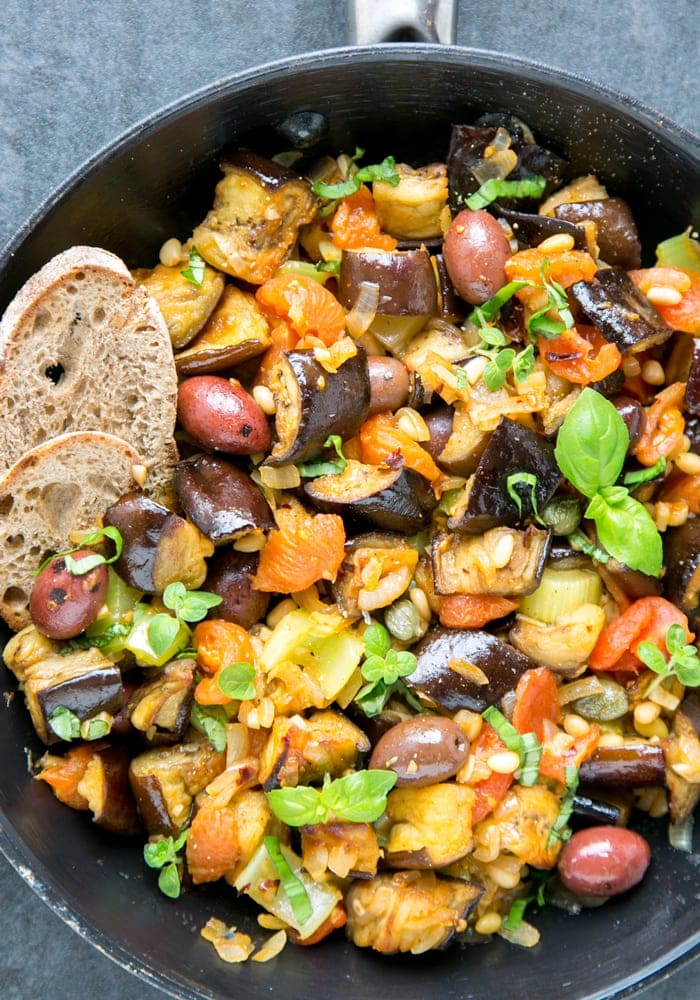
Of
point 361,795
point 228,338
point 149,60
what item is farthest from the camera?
point 149,60

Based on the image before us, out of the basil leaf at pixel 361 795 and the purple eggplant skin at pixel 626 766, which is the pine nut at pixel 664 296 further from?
the basil leaf at pixel 361 795

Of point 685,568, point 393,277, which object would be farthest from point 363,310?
point 685,568

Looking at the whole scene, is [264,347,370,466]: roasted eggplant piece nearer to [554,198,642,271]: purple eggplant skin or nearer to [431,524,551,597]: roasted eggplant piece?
[431,524,551,597]: roasted eggplant piece

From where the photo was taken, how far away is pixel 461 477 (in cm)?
302

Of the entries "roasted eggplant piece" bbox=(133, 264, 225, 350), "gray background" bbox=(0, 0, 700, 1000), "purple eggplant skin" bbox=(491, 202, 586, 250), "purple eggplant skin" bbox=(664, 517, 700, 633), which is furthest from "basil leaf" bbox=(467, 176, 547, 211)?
"purple eggplant skin" bbox=(664, 517, 700, 633)

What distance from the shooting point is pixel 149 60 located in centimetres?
348

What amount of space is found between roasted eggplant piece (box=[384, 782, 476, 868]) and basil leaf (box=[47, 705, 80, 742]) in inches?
39.2

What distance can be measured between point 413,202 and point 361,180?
0.62 ft

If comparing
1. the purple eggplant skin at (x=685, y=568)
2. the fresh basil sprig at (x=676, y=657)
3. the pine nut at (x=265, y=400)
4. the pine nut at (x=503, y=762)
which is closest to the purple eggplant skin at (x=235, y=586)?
the pine nut at (x=265, y=400)

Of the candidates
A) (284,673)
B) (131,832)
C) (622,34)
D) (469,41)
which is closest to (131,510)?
(284,673)

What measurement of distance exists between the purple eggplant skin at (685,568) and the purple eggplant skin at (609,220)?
3.09 ft

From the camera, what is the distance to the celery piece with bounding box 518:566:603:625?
2990 millimetres

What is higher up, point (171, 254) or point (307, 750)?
point (171, 254)

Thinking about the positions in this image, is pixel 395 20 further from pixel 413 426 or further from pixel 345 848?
pixel 345 848
